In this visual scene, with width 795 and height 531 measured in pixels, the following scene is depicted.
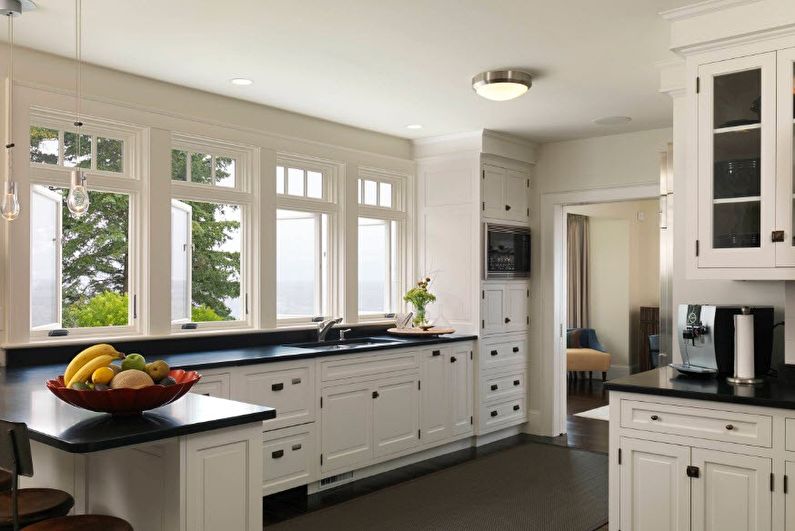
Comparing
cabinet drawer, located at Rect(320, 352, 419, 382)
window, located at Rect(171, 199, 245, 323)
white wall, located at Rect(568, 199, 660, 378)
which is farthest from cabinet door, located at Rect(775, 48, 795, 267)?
white wall, located at Rect(568, 199, 660, 378)

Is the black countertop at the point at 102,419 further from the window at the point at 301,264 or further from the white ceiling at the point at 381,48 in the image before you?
the window at the point at 301,264

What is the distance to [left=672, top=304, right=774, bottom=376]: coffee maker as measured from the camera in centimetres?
321

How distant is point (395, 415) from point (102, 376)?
10.1 feet

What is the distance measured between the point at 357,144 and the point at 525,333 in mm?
2216

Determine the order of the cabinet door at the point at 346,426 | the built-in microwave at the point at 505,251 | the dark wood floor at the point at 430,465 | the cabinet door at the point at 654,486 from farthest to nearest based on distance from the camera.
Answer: the built-in microwave at the point at 505,251
the cabinet door at the point at 346,426
the dark wood floor at the point at 430,465
the cabinet door at the point at 654,486

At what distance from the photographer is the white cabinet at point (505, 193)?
5770mm

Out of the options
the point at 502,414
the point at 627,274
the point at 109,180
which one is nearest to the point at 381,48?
the point at 109,180

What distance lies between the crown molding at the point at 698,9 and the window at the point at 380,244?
9.64 feet

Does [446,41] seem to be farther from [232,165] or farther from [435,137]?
[435,137]

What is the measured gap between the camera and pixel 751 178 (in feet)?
9.95

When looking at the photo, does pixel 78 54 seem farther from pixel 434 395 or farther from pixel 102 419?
pixel 434 395

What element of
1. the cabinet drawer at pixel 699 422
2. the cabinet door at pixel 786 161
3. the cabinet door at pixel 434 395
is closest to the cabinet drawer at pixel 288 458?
the cabinet door at pixel 434 395

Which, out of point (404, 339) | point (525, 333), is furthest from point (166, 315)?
point (525, 333)

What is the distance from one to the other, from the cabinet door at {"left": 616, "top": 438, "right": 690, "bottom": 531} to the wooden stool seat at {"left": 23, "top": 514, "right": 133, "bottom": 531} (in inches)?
80.2
